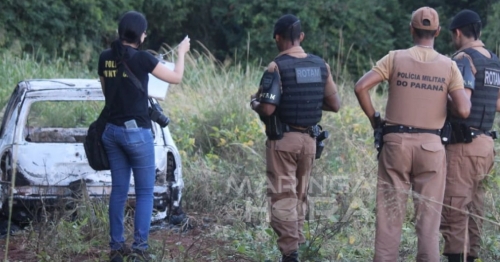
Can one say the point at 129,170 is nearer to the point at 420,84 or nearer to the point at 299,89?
the point at 299,89

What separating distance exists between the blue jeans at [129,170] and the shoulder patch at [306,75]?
1.07m

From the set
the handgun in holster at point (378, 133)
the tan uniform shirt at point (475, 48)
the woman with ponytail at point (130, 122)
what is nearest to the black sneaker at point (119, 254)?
the woman with ponytail at point (130, 122)

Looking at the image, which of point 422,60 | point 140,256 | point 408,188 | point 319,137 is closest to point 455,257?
point 408,188

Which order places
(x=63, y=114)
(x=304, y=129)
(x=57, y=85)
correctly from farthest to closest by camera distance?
1. (x=63, y=114)
2. (x=57, y=85)
3. (x=304, y=129)

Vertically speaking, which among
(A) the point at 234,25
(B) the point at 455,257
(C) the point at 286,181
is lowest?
(B) the point at 455,257

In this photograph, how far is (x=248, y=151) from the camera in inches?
354

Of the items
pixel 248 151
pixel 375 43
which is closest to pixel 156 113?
pixel 248 151

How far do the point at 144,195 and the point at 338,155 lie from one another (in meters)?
3.97

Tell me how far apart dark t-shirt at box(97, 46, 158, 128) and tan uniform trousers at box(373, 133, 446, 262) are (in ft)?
5.26

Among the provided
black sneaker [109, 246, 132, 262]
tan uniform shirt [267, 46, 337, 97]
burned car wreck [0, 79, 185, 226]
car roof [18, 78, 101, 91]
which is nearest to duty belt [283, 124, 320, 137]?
tan uniform shirt [267, 46, 337, 97]

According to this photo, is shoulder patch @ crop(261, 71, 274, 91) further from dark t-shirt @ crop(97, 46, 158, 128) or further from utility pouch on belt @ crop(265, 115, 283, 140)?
dark t-shirt @ crop(97, 46, 158, 128)

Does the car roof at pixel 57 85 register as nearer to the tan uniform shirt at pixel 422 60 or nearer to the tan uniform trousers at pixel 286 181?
the tan uniform trousers at pixel 286 181

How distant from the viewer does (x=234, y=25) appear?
23.5 meters

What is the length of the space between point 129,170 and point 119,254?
571 millimetres
